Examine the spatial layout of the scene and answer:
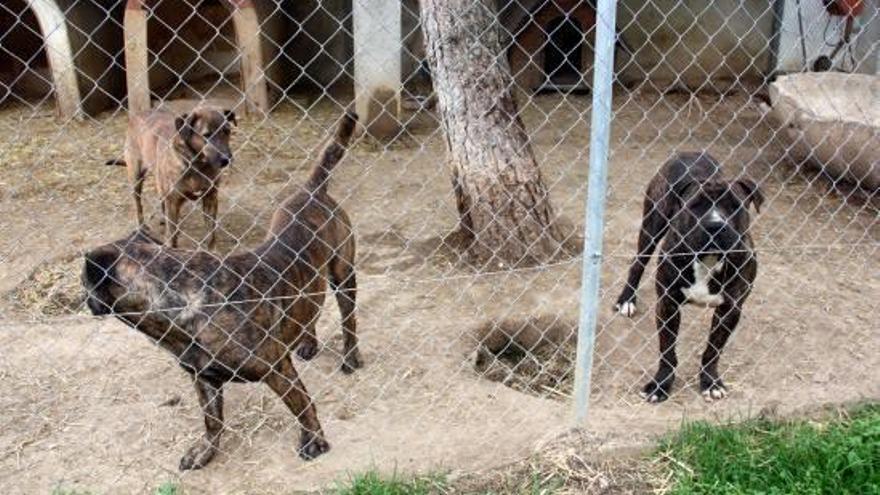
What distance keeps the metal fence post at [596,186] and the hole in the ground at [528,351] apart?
999 millimetres

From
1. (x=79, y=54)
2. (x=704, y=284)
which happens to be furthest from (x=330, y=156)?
(x=79, y=54)

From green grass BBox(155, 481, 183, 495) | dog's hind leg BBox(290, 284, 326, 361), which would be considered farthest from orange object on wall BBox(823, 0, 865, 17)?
green grass BBox(155, 481, 183, 495)

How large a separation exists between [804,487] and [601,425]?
2.82 ft

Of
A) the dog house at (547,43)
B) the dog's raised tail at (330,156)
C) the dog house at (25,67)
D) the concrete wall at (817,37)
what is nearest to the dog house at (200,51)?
the dog house at (25,67)

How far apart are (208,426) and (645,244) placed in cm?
262

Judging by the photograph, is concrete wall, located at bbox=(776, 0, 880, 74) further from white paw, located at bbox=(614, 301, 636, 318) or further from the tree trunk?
white paw, located at bbox=(614, 301, 636, 318)

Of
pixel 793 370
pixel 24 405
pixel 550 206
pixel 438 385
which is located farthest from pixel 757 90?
pixel 24 405

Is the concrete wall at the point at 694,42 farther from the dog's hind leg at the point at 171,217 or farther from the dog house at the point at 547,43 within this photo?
the dog's hind leg at the point at 171,217

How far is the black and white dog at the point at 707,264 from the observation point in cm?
409

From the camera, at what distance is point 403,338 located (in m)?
4.95

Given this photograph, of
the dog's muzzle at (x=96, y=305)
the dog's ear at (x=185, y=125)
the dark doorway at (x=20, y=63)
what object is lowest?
the dark doorway at (x=20, y=63)

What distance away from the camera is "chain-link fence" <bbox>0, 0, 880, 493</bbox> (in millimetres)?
3881

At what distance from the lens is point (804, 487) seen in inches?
144

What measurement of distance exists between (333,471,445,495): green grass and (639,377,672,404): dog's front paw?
Result: 122 centimetres
